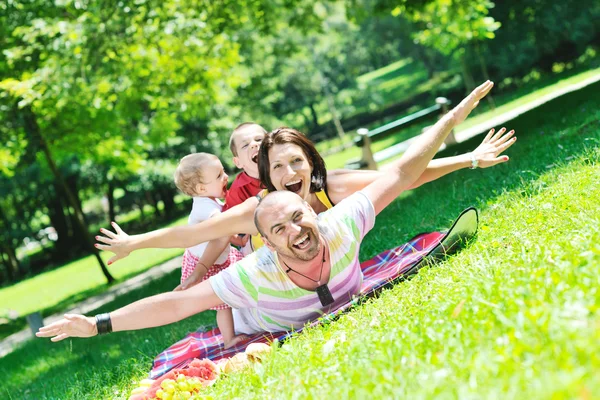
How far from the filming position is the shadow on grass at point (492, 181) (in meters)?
7.27

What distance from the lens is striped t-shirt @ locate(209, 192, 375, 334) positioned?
464 centimetres

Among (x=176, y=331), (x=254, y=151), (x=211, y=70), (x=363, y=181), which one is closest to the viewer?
(x=363, y=181)

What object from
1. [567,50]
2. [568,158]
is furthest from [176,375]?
[567,50]

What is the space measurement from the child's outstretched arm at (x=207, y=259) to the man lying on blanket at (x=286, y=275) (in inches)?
38.1

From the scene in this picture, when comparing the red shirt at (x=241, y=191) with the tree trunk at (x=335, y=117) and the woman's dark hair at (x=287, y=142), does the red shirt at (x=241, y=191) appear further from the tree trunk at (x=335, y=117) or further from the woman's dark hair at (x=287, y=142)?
the tree trunk at (x=335, y=117)

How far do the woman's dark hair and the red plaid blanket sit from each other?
0.87m

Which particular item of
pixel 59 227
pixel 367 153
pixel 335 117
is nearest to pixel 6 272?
pixel 59 227

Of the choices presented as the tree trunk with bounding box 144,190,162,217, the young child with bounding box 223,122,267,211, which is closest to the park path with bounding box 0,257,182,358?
the young child with bounding box 223,122,267,211

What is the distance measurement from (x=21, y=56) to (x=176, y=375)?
1082cm

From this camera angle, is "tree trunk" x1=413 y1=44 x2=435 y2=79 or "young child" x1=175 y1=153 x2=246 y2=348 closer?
"young child" x1=175 y1=153 x2=246 y2=348

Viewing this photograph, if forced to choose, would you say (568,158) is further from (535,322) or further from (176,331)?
(535,322)

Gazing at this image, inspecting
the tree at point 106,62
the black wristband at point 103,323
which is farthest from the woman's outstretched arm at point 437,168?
the tree at point 106,62

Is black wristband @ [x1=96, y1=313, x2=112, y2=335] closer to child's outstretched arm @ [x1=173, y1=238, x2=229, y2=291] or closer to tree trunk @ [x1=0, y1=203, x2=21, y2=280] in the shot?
child's outstretched arm @ [x1=173, y1=238, x2=229, y2=291]

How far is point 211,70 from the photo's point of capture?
1444 centimetres
